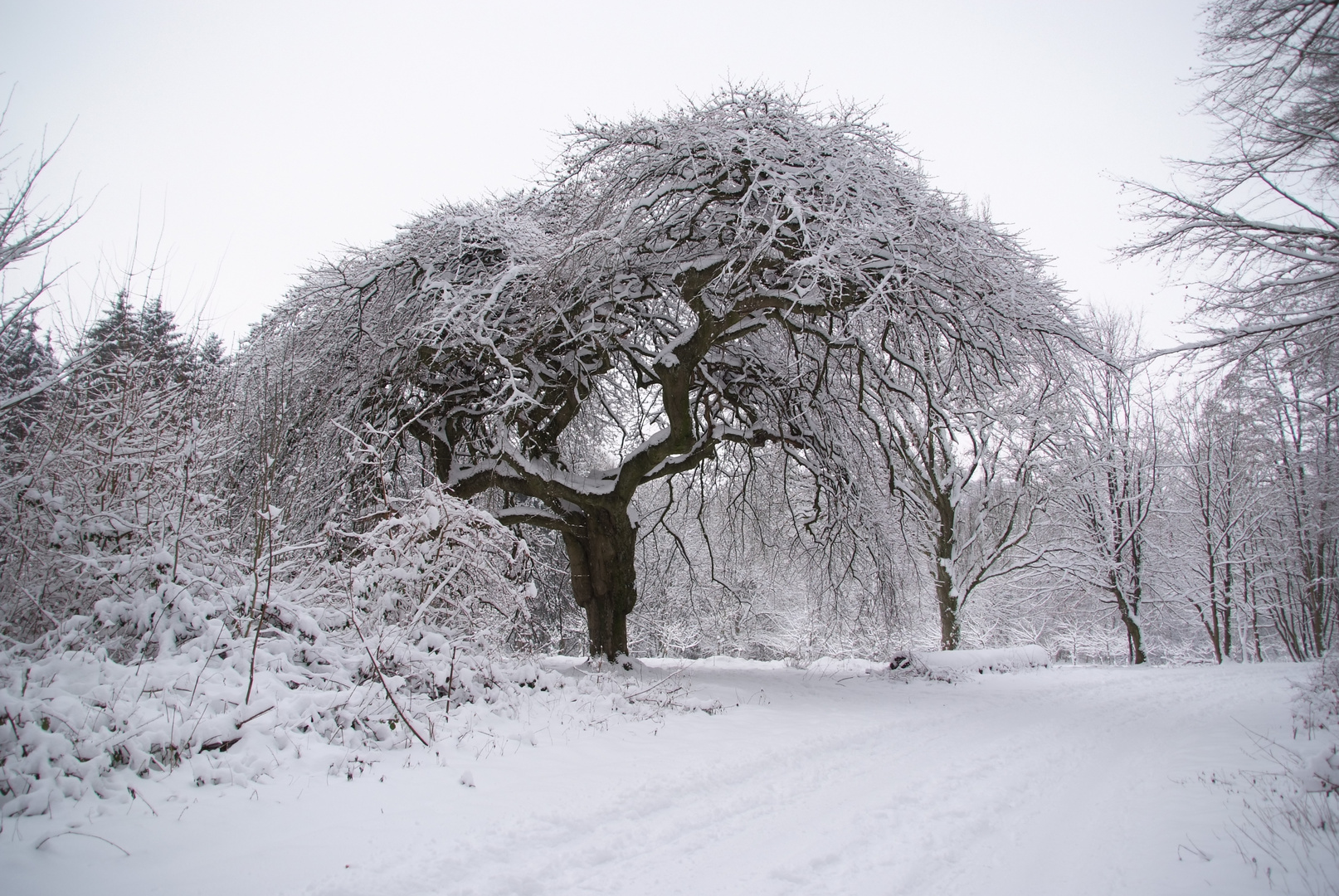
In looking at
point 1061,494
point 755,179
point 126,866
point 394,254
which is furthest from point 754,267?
point 1061,494

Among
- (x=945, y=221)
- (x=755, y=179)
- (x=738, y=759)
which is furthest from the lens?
(x=945, y=221)

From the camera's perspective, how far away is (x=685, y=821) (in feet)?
10.8

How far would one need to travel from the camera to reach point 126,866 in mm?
2340

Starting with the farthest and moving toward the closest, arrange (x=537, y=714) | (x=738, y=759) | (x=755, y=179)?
(x=755, y=179) → (x=537, y=714) → (x=738, y=759)

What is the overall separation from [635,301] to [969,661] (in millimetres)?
9503

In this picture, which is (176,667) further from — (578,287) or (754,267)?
(754,267)

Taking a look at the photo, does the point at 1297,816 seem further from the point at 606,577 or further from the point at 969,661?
the point at 969,661

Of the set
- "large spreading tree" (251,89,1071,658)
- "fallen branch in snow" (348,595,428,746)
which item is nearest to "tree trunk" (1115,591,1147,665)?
"large spreading tree" (251,89,1071,658)

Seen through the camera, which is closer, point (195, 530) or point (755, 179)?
point (195, 530)

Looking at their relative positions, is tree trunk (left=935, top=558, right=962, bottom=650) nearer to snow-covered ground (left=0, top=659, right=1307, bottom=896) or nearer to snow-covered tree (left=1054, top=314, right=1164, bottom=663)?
snow-covered tree (left=1054, top=314, right=1164, bottom=663)

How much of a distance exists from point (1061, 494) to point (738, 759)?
55.4 ft

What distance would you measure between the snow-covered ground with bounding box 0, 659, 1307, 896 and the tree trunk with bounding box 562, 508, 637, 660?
3.25 m

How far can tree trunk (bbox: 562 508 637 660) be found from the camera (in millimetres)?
8820

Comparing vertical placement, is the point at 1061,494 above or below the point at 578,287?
below
